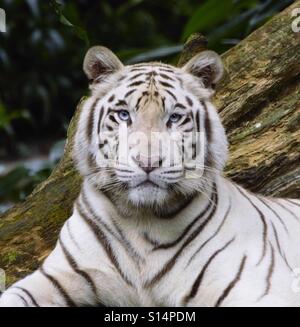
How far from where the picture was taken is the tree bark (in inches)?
179

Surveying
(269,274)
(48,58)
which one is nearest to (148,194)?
(269,274)

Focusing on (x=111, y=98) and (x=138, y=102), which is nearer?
(x=138, y=102)

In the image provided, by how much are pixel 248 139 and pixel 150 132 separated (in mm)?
1742

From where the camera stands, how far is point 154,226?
3.44 meters

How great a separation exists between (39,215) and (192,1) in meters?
8.26

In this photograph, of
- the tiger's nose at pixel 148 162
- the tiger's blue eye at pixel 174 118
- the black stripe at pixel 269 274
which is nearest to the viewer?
the tiger's nose at pixel 148 162

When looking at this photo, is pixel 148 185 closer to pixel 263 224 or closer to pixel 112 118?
pixel 112 118

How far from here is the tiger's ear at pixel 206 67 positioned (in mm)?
3594

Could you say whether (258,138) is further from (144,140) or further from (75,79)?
(75,79)

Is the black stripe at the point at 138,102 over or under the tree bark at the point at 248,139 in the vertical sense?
over

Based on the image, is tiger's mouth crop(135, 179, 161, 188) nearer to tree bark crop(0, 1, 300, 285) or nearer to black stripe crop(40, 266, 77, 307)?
black stripe crop(40, 266, 77, 307)

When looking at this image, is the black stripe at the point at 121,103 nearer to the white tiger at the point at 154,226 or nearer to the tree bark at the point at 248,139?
the white tiger at the point at 154,226

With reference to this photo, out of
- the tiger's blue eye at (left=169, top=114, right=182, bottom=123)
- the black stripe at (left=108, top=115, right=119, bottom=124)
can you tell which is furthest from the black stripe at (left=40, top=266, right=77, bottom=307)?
the tiger's blue eye at (left=169, top=114, right=182, bottom=123)

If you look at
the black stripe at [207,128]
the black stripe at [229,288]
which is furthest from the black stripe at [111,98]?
the black stripe at [229,288]
